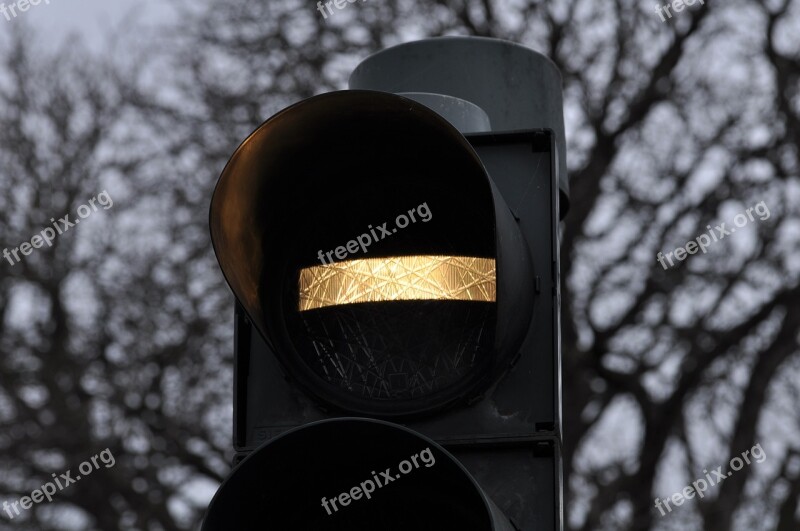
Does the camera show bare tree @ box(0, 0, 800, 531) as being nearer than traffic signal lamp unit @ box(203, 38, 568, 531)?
No

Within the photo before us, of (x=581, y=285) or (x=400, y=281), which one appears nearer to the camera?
(x=400, y=281)

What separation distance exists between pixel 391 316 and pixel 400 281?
0.27 feet

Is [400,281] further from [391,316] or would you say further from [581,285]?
[581,285]

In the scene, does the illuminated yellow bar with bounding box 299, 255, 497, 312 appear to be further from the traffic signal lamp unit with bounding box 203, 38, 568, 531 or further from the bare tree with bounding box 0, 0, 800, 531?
the bare tree with bounding box 0, 0, 800, 531

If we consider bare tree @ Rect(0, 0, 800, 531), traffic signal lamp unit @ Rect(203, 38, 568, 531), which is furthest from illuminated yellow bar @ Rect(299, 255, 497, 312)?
bare tree @ Rect(0, 0, 800, 531)

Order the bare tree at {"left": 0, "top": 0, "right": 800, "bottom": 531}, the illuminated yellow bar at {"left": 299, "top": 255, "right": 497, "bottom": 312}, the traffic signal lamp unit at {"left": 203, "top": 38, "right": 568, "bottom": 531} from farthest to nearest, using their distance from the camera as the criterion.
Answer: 1. the bare tree at {"left": 0, "top": 0, "right": 800, "bottom": 531}
2. the illuminated yellow bar at {"left": 299, "top": 255, "right": 497, "bottom": 312}
3. the traffic signal lamp unit at {"left": 203, "top": 38, "right": 568, "bottom": 531}

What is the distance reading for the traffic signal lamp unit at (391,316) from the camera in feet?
10.0

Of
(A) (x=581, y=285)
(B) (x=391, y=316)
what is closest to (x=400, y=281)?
(B) (x=391, y=316)

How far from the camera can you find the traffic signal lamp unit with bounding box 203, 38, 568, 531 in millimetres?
3049

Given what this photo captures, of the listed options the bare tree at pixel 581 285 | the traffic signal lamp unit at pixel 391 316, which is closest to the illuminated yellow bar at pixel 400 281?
the traffic signal lamp unit at pixel 391 316

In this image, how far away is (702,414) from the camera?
14.0 metres

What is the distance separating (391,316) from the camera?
3295 millimetres

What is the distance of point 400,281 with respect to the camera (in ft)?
10.9

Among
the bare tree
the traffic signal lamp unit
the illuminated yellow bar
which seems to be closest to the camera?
the traffic signal lamp unit
